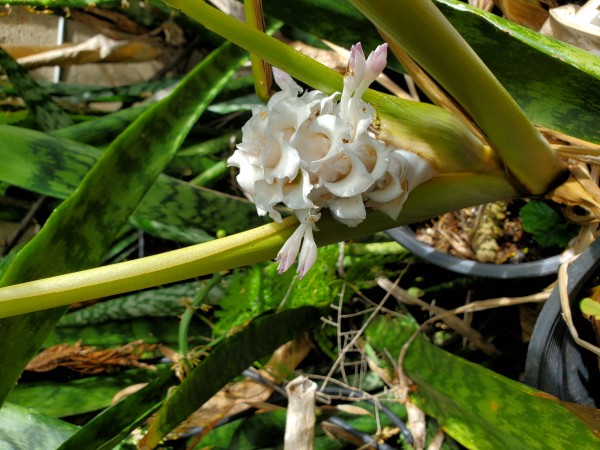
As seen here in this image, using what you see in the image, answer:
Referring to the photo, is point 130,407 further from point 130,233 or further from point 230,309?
point 130,233

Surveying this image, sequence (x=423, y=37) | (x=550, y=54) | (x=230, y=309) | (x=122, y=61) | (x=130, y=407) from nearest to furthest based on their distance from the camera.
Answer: (x=423, y=37), (x=550, y=54), (x=130, y=407), (x=230, y=309), (x=122, y=61)

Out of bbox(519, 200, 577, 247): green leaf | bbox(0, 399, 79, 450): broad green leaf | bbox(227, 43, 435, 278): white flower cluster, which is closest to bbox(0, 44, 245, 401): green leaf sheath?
bbox(0, 399, 79, 450): broad green leaf

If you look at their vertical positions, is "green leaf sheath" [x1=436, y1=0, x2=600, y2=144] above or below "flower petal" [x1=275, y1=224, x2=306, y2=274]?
above

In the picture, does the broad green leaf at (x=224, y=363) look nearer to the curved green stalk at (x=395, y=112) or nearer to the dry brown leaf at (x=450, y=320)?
the dry brown leaf at (x=450, y=320)

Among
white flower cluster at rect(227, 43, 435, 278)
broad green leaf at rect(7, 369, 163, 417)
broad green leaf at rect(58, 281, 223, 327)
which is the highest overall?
white flower cluster at rect(227, 43, 435, 278)

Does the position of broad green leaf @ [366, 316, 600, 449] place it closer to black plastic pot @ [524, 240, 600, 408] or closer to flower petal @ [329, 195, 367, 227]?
black plastic pot @ [524, 240, 600, 408]

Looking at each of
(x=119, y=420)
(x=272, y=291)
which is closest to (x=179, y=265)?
(x=119, y=420)

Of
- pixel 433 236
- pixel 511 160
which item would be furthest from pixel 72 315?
pixel 511 160
